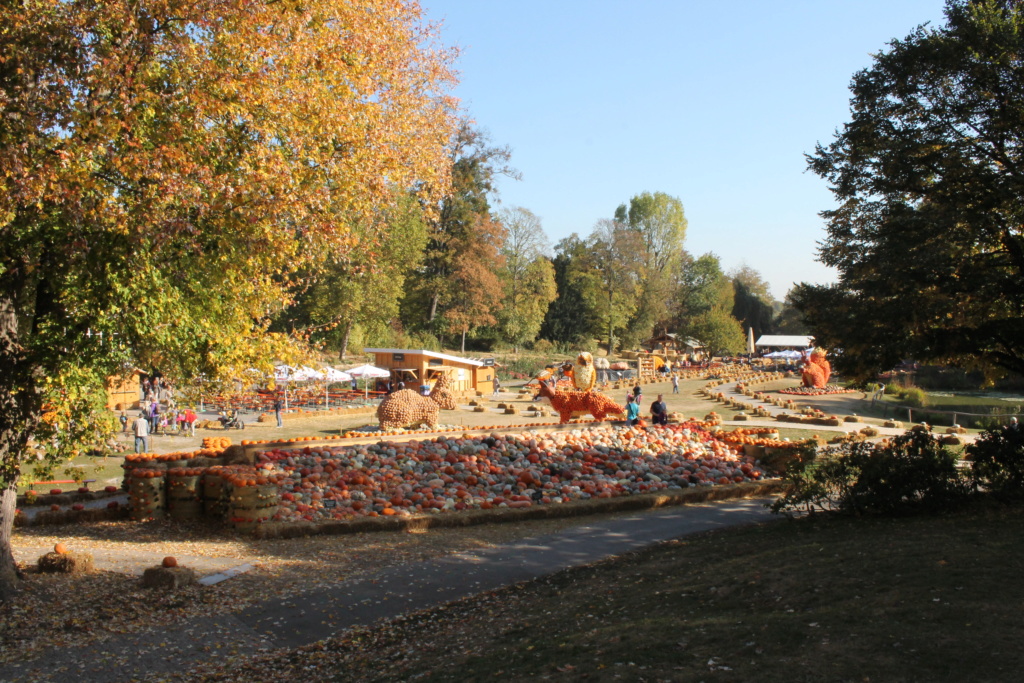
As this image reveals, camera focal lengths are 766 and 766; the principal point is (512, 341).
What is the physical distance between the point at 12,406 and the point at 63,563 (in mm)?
2066

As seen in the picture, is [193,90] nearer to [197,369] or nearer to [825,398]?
[197,369]

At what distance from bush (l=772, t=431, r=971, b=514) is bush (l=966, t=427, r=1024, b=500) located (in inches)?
11.4

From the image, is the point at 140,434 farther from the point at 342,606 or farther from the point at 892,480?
the point at 892,480

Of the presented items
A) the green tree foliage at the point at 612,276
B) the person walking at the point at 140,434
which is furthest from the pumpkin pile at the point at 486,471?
the green tree foliage at the point at 612,276

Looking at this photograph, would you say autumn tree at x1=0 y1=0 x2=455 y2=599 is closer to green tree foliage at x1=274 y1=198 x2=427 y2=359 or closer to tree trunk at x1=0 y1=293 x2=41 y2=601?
tree trunk at x1=0 y1=293 x2=41 y2=601

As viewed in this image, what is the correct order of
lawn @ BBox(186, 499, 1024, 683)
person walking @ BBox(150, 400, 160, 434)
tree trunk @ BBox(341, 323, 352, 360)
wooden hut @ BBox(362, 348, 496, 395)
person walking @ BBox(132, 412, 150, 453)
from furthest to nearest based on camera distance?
1. tree trunk @ BBox(341, 323, 352, 360)
2. wooden hut @ BBox(362, 348, 496, 395)
3. person walking @ BBox(150, 400, 160, 434)
4. person walking @ BBox(132, 412, 150, 453)
5. lawn @ BBox(186, 499, 1024, 683)

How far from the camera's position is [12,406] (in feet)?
27.6

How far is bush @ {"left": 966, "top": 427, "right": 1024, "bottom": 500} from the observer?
1029 cm

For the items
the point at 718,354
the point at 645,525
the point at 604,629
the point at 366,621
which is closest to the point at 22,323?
the point at 366,621

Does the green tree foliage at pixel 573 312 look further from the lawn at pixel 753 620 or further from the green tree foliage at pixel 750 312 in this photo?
the lawn at pixel 753 620

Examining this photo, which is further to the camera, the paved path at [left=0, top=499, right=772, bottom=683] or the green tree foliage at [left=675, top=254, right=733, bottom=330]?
the green tree foliage at [left=675, top=254, right=733, bottom=330]

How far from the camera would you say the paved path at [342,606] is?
6801 millimetres

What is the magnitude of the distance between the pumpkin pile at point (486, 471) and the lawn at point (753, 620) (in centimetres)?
428

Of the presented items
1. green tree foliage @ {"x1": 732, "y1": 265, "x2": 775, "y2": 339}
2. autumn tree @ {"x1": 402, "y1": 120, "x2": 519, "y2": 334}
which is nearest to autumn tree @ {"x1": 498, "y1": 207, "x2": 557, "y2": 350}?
autumn tree @ {"x1": 402, "y1": 120, "x2": 519, "y2": 334}
